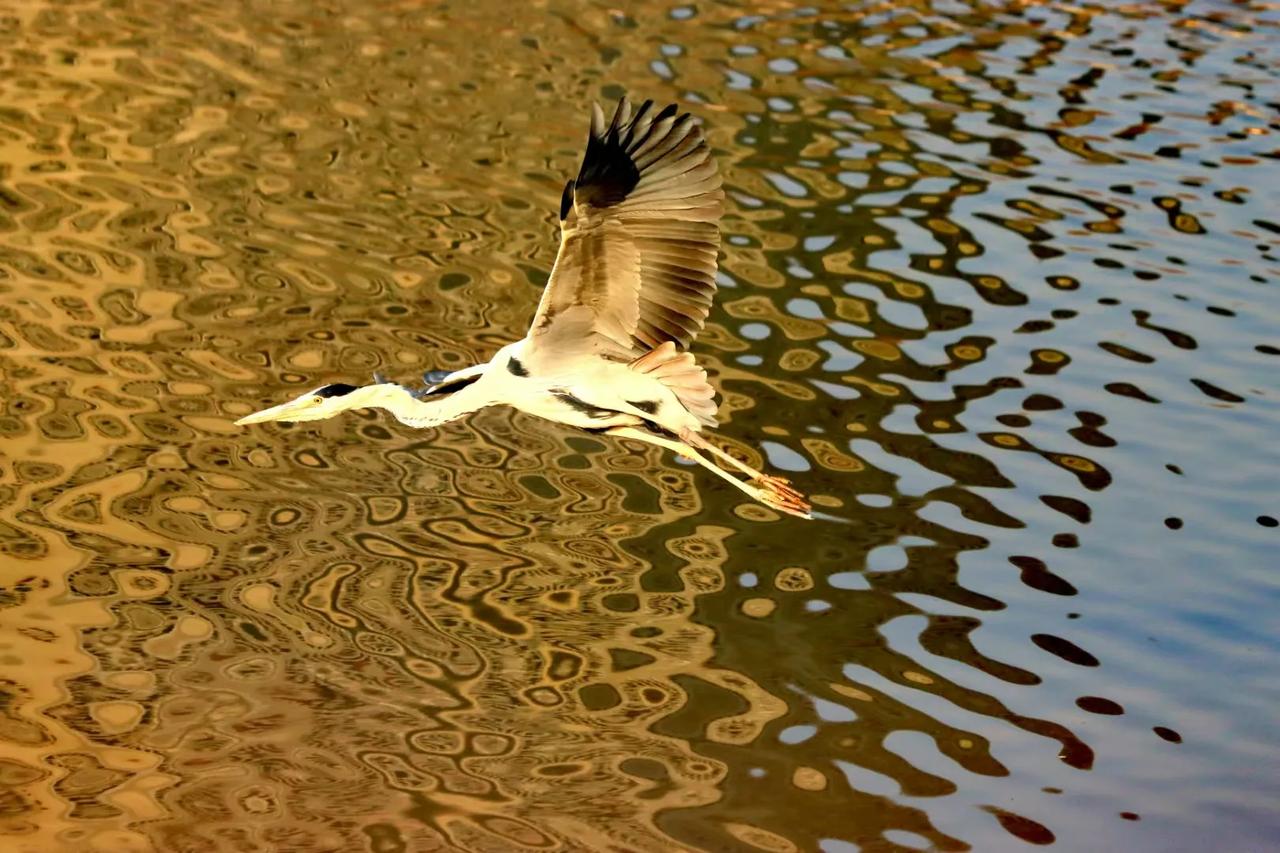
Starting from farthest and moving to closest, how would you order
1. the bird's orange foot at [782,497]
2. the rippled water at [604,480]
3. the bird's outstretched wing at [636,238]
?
the bird's orange foot at [782,497], the rippled water at [604,480], the bird's outstretched wing at [636,238]

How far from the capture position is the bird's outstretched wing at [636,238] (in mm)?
5332

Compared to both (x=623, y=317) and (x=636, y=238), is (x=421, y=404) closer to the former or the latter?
(x=623, y=317)

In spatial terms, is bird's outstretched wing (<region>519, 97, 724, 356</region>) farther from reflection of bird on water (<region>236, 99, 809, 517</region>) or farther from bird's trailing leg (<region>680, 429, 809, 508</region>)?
bird's trailing leg (<region>680, 429, 809, 508</region>)

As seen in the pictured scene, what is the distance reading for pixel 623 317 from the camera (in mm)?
5746

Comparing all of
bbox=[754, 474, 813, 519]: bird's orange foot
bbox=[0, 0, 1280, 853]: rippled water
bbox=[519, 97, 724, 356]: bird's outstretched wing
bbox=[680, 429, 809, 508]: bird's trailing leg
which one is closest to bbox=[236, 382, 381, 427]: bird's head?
bbox=[519, 97, 724, 356]: bird's outstretched wing

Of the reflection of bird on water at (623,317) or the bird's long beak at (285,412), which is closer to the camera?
the reflection of bird on water at (623,317)

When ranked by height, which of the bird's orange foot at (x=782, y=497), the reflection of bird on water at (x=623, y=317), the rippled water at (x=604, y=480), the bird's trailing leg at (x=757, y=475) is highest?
the reflection of bird on water at (x=623, y=317)

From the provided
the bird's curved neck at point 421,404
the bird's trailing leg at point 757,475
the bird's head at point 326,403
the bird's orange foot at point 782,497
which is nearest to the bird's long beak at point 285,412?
the bird's head at point 326,403

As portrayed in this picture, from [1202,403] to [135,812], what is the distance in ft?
17.9

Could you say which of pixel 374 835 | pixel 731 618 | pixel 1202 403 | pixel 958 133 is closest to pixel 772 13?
pixel 958 133

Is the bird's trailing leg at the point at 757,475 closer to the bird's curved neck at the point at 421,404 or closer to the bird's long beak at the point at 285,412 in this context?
the bird's curved neck at the point at 421,404

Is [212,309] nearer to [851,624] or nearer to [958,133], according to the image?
[851,624]

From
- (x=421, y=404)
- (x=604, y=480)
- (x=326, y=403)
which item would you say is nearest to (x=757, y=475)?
(x=421, y=404)

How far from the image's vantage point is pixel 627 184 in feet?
17.6
